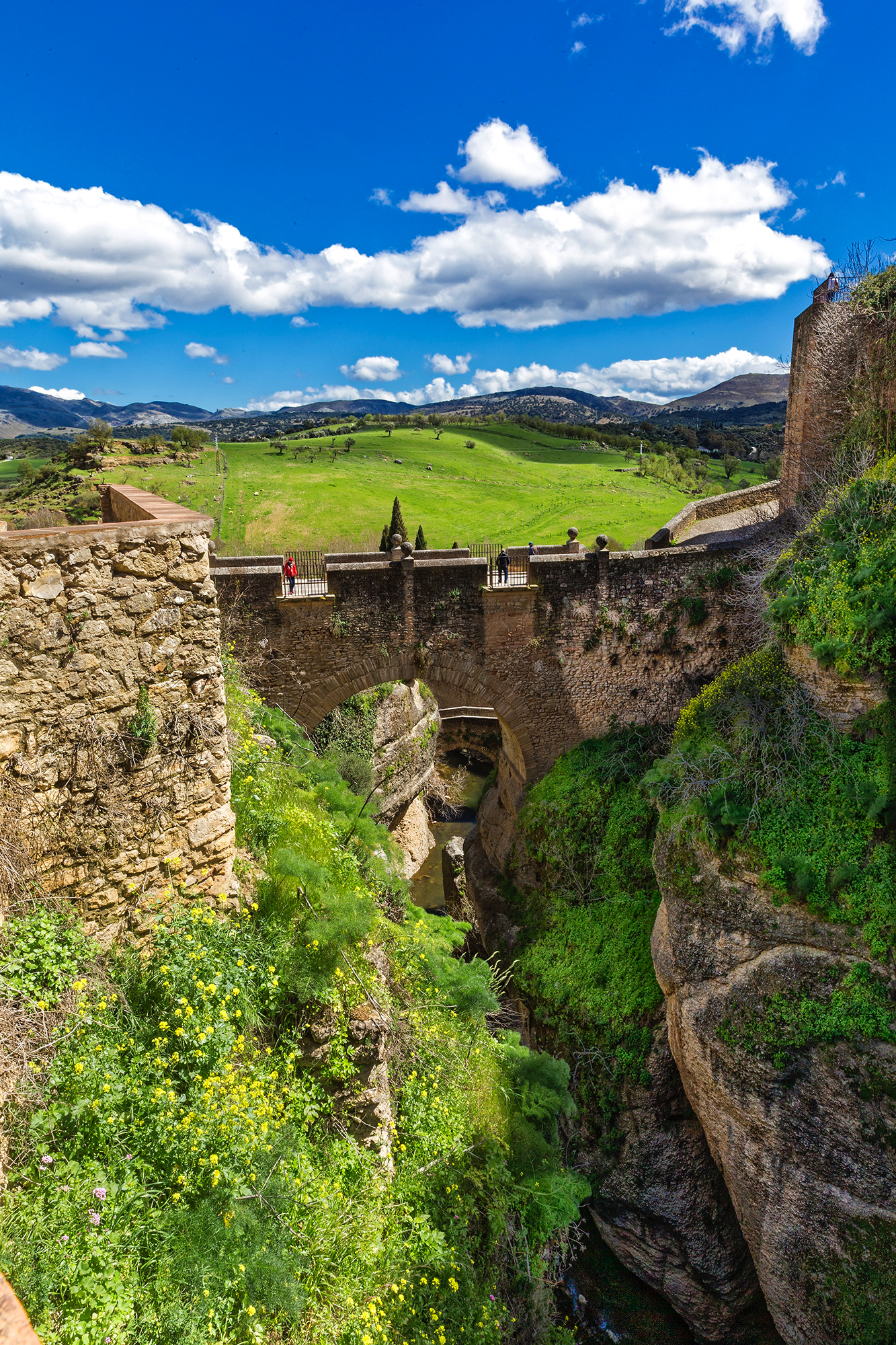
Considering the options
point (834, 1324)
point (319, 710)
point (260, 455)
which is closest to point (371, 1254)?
point (834, 1324)

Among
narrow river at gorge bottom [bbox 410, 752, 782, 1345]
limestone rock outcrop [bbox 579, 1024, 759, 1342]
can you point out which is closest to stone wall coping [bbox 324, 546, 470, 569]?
limestone rock outcrop [bbox 579, 1024, 759, 1342]

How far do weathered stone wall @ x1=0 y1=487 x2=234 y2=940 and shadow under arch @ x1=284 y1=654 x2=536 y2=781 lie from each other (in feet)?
28.8

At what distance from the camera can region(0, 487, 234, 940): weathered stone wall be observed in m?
4.25

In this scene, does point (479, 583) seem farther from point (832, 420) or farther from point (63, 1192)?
point (63, 1192)

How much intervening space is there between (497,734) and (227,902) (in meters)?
21.3

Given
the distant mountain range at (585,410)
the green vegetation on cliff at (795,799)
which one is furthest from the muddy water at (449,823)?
the distant mountain range at (585,410)

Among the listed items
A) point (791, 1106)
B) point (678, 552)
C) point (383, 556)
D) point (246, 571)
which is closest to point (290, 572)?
point (246, 571)

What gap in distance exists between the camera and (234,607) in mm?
13164

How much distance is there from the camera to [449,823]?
27.5 m

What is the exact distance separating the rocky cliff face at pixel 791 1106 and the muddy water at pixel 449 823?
11821mm

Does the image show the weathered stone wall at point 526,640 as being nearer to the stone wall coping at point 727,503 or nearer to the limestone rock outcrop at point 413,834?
the stone wall coping at point 727,503

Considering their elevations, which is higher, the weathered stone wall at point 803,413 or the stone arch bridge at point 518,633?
the weathered stone wall at point 803,413

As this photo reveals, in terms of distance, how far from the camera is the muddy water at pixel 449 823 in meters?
23.5

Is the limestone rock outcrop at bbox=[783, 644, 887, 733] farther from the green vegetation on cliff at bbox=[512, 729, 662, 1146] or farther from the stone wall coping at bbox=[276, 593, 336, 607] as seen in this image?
the stone wall coping at bbox=[276, 593, 336, 607]
